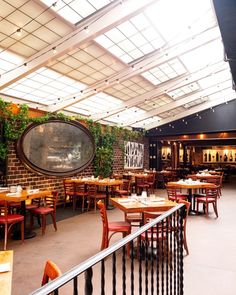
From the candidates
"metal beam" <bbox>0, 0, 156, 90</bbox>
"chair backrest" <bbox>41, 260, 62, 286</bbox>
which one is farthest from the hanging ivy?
"chair backrest" <bbox>41, 260, 62, 286</bbox>

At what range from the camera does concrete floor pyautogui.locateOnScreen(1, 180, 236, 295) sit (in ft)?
11.0

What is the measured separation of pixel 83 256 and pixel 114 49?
5.01 meters

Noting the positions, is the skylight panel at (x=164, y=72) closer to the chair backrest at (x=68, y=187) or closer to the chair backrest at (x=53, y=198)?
the chair backrest at (x=68, y=187)

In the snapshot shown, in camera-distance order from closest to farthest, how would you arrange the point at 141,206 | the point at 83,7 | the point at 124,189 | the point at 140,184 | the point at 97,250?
1. the point at 141,206
2. the point at 97,250
3. the point at 83,7
4. the point at 124,189
5. the point at 140,184

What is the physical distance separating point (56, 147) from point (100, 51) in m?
3.60

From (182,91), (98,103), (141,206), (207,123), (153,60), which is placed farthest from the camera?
(207,123)

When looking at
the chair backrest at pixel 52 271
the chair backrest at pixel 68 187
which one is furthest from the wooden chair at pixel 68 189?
the chair backrest at pixel 52 271

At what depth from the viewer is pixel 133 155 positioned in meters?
14.4

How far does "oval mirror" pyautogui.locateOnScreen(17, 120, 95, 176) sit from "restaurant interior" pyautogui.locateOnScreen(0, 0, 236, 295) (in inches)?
1.5

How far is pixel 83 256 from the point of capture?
4.28 meters

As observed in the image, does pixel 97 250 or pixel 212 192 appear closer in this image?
pixel 97 250

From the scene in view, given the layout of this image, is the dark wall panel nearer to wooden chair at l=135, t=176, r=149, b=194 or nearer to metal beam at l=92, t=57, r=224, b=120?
wooden chair at l=135, t=176, r=149, b=194

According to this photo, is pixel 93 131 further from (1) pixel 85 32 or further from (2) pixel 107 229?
(2) pixel 107 229

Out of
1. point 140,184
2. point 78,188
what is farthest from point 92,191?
point 140,184
